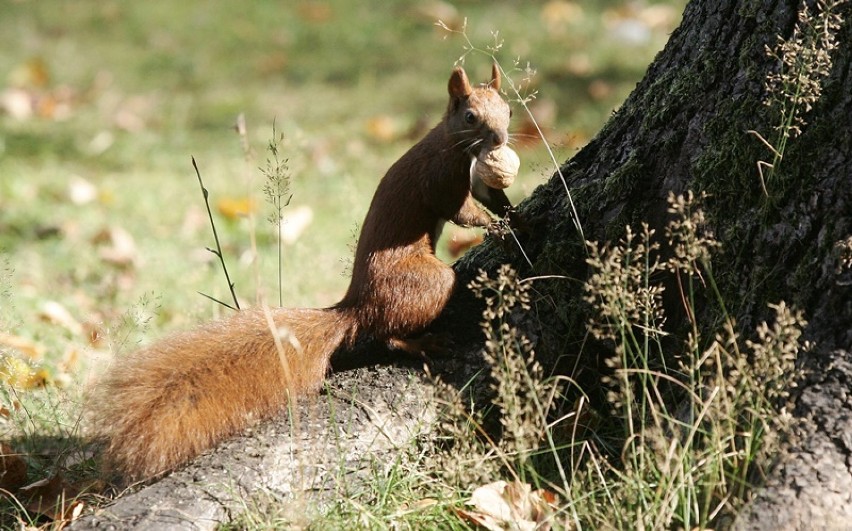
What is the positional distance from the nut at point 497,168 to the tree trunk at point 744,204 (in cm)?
13

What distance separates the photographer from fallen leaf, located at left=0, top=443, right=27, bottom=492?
7.57ft

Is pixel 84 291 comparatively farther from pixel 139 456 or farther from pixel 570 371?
pixel 570 371

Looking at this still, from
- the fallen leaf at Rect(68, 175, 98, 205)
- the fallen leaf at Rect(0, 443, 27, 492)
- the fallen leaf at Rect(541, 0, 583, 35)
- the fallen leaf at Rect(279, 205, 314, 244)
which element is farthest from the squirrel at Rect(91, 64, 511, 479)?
the fallen leaf at Rect(541, 0, 583, 35)

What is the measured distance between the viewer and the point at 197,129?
5.85 meters

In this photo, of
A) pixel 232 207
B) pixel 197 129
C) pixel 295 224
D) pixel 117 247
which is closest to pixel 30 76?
pixel 197 129

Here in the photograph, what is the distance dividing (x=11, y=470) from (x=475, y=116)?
1388mm

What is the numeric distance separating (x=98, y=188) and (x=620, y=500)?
3.85 metres

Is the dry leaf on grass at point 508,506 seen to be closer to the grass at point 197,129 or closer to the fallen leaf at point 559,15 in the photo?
the grass at point 197,129

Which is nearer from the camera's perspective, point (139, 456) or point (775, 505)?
point (775, 505)

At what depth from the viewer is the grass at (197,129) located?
347 cm

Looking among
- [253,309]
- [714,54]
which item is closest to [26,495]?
[253,309]

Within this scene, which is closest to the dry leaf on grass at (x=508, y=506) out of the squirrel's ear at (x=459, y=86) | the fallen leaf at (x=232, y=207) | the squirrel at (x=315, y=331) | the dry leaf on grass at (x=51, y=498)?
the squirrel at (x=315, y=331)

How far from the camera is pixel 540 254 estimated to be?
2.36m

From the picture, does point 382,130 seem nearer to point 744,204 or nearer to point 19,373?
point 19,373
